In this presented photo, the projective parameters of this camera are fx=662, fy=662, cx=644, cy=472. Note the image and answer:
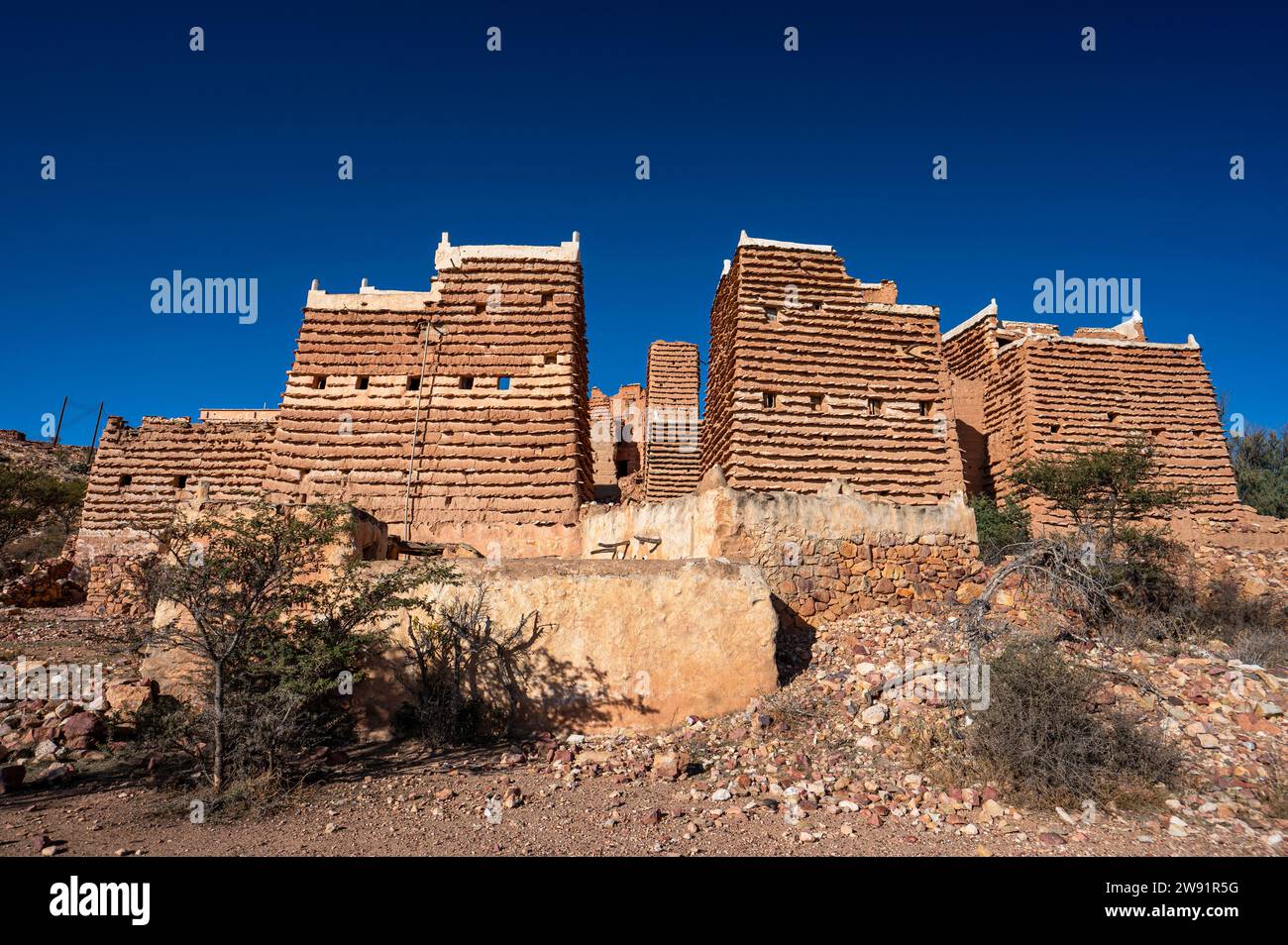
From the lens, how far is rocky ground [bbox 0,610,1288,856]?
473 cm

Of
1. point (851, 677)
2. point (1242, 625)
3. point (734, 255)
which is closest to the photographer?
point (851, 677)

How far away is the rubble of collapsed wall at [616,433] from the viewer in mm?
28406

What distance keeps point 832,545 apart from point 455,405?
9.08 m

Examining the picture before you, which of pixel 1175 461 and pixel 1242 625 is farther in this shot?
pixel 1175 461

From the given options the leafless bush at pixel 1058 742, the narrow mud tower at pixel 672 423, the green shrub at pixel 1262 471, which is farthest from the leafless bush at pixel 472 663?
the green shrub at pixel 1262 471

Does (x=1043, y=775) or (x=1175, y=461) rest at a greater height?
(x=1175, y=461)

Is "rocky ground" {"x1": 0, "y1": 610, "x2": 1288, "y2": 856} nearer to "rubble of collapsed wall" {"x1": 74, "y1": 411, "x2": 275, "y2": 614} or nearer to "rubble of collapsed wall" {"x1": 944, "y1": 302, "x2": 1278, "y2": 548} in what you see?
"rubble of collapsed wall" {"x1": 944, "y1": 302, "x2": 1278, "y2": 548}

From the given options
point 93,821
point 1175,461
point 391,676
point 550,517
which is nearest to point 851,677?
point 391,676

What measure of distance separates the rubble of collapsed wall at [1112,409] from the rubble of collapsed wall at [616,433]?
553 inches

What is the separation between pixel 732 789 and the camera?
5.72 meters

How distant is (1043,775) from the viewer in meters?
5.24

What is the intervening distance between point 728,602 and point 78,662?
883 centimetres

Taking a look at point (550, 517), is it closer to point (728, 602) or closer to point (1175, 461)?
point (728, 602)
